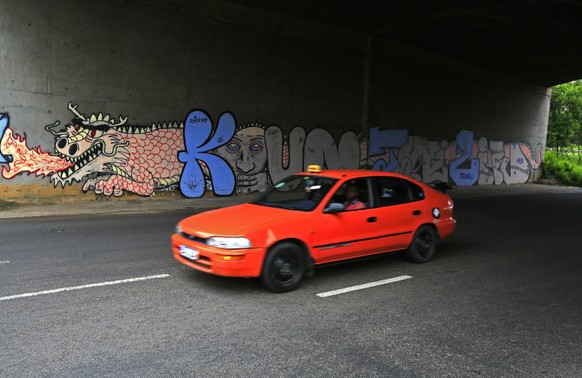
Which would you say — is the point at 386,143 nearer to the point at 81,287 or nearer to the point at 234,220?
the point at 234,220

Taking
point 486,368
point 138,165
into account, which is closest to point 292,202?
point 486,368

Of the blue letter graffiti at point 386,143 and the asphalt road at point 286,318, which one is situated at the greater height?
the blue letter graffiti at point 386,143

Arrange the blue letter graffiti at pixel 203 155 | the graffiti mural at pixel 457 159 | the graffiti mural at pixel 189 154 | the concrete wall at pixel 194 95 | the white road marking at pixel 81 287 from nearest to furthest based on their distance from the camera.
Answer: the white road marking at pixel 81 287 → the concrete wall at pixel 194 95 → the graffiti mural at pixel 189 154 → the blue letter graffiti at pixel 203 155 → the graffiti mural at pixel 457 159

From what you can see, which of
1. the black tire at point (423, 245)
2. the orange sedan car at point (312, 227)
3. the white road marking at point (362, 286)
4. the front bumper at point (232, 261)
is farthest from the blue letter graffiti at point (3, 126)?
the black tire at point (423, 245)

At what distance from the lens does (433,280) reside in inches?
242

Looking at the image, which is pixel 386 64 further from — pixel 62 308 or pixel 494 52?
pixel 62 308

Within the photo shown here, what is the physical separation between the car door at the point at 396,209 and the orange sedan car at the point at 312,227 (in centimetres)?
1

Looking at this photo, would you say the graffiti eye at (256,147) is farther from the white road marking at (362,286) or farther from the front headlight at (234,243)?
the front headlight at (234,243)

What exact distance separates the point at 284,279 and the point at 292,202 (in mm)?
1126

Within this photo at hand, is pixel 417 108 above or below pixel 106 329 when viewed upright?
above

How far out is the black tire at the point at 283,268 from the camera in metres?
5.24

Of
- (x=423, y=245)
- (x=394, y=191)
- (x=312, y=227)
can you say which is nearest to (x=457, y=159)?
(x=423, y=245)

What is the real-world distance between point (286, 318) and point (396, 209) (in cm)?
273

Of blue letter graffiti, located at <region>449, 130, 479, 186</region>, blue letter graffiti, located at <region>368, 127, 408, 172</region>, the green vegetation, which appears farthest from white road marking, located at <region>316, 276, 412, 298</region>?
the green vegetation
